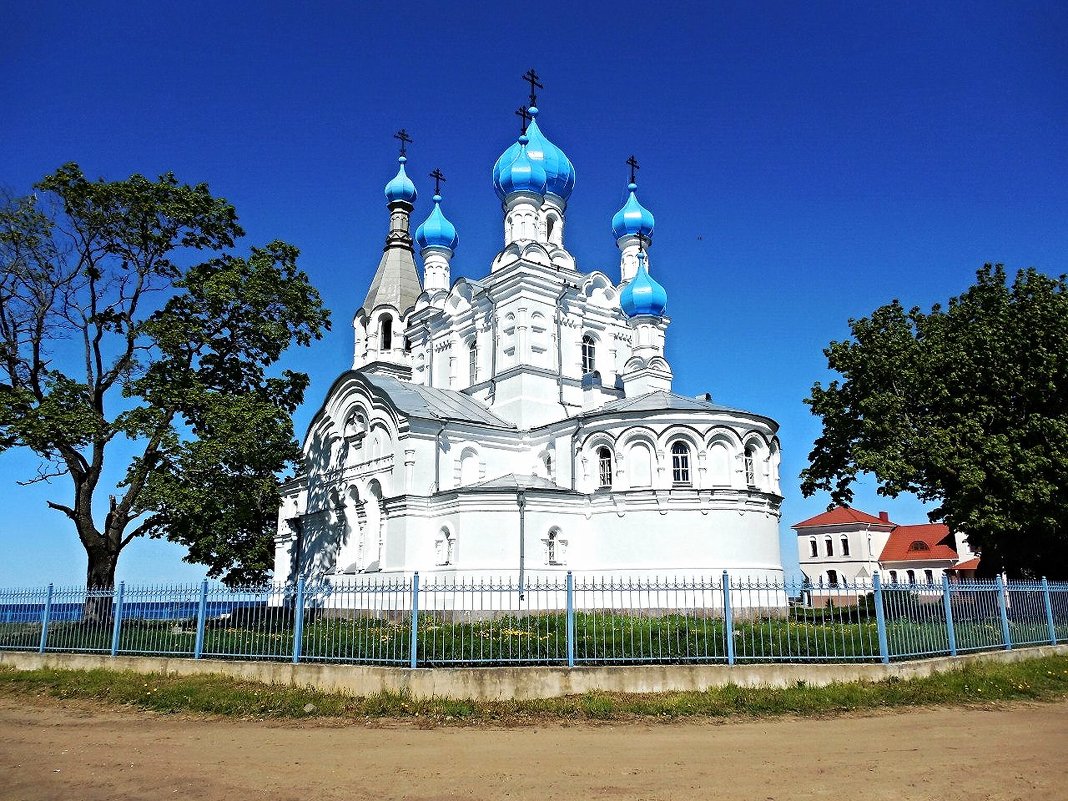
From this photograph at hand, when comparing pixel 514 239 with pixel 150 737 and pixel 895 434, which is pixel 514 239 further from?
pixel 150 737

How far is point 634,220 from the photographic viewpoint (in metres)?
31.7

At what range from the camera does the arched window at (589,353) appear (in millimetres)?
28031

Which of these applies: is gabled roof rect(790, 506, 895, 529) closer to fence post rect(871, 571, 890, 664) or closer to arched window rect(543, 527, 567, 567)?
arched window rect(543, 527, 567, 567)

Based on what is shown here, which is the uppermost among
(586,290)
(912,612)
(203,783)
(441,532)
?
(586,290)

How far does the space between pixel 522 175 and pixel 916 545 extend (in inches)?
1259

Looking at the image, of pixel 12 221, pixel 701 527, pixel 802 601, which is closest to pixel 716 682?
pixel 802 601

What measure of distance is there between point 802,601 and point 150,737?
8874mm

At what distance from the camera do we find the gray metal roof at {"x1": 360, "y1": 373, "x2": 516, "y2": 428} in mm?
22953

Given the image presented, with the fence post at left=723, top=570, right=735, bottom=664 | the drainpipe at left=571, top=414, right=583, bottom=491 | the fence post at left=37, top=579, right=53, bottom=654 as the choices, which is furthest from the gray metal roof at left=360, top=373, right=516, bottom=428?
the fence post at left=723, top=570, right=735, bottom=664

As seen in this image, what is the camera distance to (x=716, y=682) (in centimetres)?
1066

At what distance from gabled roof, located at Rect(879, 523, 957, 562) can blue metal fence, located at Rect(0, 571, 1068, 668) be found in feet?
106

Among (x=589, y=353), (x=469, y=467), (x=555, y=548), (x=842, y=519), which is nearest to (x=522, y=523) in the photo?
(x=555, y=548)

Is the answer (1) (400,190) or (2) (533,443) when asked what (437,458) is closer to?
(2) (533,443)

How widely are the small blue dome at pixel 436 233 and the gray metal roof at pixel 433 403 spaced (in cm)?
852
